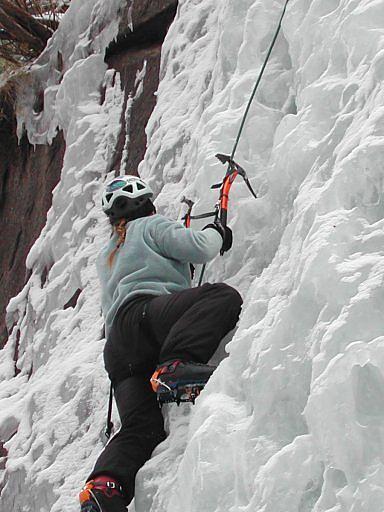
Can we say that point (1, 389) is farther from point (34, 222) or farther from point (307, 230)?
point (307, 230)

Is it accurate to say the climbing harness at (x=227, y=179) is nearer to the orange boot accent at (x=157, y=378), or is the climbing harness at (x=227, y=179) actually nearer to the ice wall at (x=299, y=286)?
the ice wall at (x=299, y=286)

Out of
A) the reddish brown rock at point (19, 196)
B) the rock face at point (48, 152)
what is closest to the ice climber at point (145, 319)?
the rock face at point (48, 152)

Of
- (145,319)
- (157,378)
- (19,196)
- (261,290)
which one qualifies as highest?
(19,196)

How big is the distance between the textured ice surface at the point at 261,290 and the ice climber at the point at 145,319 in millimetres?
116

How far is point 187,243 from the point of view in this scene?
4.60 meters

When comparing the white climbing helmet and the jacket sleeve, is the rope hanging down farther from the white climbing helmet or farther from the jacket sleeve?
the white climbing helmet

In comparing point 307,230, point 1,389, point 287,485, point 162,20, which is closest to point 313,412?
point 287,485

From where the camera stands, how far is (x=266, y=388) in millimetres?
3438

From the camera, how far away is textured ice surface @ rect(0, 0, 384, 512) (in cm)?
303

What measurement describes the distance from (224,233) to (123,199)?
56cm

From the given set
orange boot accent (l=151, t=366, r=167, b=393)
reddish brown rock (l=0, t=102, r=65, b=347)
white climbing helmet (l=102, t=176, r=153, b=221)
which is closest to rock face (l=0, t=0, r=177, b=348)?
reddish brown rock (l=0, t=102, r=65, b=347)

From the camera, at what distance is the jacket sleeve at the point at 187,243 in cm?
460

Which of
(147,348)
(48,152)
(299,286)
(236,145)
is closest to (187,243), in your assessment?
(147,348)

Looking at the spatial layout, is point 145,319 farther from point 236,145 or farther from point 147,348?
point 236,145
